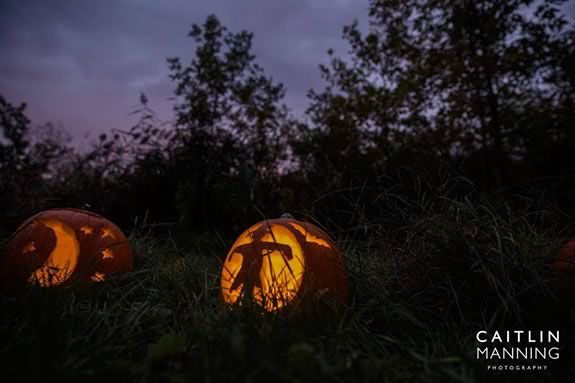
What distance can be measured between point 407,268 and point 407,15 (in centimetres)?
528

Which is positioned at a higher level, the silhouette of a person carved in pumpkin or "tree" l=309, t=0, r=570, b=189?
"tree" l=309, t=0, r=570, b=189

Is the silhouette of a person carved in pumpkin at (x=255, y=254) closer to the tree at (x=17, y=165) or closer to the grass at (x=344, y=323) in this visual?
the grass at (x=344, y=323)

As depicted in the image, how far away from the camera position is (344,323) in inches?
52.1

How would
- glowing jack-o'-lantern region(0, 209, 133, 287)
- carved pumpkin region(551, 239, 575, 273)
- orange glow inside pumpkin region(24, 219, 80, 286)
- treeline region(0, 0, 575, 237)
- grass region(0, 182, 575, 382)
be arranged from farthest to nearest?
1. treeline region(0, 0, 575, 237)
2. orange glow inside pumpkin region(24, 219, 80, 286)
3. glowing jack-o'-lantern region(0, 209, 133, 287)
4. carved pumpkin region(551, 239, 575, 273)
5. grass region(0, 182, 575, 382)

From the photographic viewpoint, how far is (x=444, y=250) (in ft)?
4.92

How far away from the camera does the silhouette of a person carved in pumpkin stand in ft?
4.85

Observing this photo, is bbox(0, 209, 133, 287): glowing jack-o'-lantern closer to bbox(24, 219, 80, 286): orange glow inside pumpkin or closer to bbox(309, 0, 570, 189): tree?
bbox(24, 219, 80, 286): orange glow inside pumpkin

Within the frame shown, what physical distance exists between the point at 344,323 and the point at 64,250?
1.61 metres

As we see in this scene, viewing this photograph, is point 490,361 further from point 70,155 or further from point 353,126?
point 70,155

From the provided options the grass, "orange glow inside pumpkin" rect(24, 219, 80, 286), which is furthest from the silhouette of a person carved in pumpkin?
"orange glow inside pumpkin" rect(24, 219, 80, 286)

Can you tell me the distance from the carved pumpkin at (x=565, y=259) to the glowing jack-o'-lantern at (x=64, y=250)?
1993 mm

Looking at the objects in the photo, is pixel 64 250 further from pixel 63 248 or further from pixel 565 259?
pixel 565 259

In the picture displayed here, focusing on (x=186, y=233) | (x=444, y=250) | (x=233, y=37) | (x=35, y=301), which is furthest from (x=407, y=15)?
(x=35, y=301)

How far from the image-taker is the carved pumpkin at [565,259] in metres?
1.41
